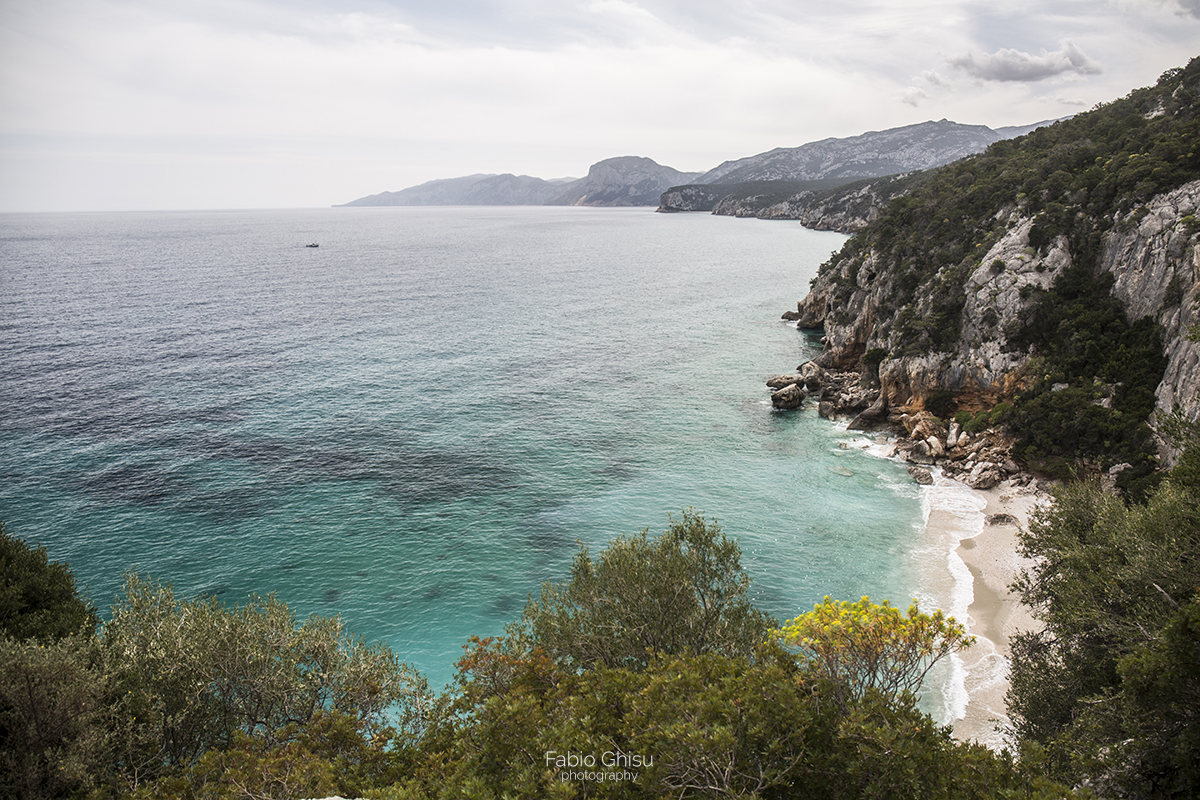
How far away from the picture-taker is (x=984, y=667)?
3066 centimetres

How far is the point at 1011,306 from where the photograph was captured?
5500 cm

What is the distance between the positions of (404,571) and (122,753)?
21.2 metres

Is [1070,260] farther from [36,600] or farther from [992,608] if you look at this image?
[36,600]

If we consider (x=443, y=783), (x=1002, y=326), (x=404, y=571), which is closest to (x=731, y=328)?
(x=1002, y=326)

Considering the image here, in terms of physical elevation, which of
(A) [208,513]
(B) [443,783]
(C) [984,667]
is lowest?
(C) [984,667]

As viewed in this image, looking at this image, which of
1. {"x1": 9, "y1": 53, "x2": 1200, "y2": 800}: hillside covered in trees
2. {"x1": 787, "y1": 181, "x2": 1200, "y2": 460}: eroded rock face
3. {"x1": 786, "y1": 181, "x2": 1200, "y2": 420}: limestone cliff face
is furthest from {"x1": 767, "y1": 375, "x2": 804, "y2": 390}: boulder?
{"x1": 9, "y1": 53, "x2": 1200, "y2": 800}: hillside covered in trees

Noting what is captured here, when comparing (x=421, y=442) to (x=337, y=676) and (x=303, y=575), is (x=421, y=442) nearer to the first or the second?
(x=303, y=575)

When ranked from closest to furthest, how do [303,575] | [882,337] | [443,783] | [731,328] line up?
[443,783], [303,575], [882,337], [731,328]

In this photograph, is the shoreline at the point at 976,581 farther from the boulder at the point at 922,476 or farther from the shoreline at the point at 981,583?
the boulder at the point at 922,476

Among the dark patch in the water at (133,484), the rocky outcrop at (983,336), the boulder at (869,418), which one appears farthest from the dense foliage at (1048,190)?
the dark patch in the water at (133,484)

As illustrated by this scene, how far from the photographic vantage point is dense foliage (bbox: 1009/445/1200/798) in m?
15.9

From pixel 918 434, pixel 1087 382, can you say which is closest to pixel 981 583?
pixel 918 434

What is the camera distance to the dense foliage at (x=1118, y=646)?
1593cm

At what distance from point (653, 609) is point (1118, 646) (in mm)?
16406
